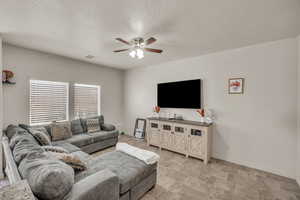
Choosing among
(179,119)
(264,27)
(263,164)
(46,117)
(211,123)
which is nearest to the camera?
(264,27)

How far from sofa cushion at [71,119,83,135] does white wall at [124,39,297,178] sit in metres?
3.03

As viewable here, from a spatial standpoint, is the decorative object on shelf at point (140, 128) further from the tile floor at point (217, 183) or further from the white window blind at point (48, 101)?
the white window blind at point (48, 101)

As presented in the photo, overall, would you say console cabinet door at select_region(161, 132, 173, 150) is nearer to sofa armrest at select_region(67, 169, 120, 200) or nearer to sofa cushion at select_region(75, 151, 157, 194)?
sofa cushion at select_region(75, 151, 157, 194)

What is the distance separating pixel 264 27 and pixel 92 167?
11.3 ft

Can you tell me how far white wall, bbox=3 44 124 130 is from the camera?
9.50 feet

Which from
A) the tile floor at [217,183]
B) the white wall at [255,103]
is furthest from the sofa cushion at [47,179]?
the white wall at [255,103]

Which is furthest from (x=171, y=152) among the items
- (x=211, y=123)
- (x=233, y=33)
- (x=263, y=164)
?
(x=233, y=33)

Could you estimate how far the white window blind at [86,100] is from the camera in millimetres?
4066

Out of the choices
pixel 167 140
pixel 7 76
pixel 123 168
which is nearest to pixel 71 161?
pixel 123 168

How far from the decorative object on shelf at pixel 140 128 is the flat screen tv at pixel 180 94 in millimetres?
1036

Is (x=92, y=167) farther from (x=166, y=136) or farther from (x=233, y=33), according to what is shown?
(x=233, y=33)

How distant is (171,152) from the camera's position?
362 cm

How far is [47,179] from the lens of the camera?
106 centimetres

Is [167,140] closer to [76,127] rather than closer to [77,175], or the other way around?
[77,175]
